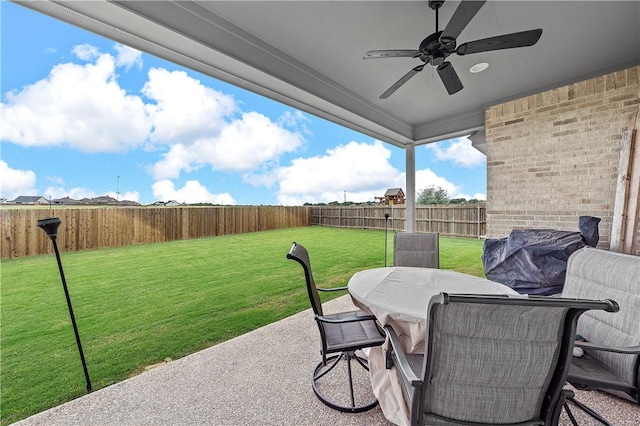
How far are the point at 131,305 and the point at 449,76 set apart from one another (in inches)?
170

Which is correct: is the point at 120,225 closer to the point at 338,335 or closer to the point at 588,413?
the point at 338,335

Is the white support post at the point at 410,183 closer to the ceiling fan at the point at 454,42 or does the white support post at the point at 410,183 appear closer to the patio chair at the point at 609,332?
the ceiling fan at the point at 454,42

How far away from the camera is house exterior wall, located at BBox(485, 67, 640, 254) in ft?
11.0

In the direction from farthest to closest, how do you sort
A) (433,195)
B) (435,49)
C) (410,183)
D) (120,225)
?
(433,195) < (120,225) < (410,183) < (435,49)

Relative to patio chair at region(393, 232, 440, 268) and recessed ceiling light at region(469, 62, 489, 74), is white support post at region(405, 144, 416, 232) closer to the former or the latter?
recessed ceiling light at region(469, 62, 489, 74)

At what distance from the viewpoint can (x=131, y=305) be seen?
3402 mm

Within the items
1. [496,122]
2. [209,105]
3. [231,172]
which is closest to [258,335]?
[496,122]

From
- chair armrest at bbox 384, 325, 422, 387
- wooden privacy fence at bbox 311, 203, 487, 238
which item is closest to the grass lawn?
chair armrest at bbox 384, 325, 422, 387

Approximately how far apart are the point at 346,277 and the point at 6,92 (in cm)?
464

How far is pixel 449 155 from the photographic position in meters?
8.08

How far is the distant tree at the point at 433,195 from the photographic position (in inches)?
370

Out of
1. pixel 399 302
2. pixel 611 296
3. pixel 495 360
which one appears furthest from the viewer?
pixel 399 302

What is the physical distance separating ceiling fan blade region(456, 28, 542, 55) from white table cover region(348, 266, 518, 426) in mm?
1763

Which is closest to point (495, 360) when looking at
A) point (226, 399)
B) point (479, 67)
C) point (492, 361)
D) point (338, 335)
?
point (492, 361)
